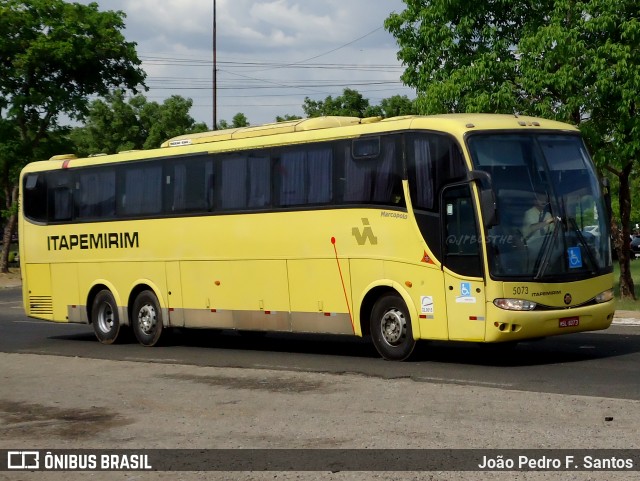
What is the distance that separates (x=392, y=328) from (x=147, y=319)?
20.5 feet

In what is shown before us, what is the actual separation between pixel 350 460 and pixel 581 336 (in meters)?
12.0

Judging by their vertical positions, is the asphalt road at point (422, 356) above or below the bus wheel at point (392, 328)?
below

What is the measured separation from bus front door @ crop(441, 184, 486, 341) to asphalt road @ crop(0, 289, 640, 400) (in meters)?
0.59

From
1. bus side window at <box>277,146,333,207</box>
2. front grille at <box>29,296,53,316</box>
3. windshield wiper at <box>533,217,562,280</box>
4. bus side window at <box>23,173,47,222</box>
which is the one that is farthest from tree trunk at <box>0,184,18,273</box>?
windshield wiper at <box>533,217,562,280</box>

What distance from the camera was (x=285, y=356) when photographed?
19359 millimetres

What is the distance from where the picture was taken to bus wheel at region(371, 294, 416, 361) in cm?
1733

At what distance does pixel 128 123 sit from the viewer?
72.6m

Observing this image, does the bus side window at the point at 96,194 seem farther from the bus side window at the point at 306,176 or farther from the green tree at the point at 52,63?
the green tree at the point at 52,63

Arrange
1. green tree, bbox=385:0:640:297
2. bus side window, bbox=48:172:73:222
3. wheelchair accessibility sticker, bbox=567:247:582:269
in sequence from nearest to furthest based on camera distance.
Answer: wheelchair accessibility sticker, bbox=567:247:582:269, bus side window, bbox=48:172:73:222, green tree, bbox=385:0:640:297

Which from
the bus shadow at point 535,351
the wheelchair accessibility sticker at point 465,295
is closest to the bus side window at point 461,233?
the wheelchair accessibility sticker at point 465,295

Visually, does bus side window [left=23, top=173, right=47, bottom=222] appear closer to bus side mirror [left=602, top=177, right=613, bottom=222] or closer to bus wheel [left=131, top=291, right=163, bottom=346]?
bus wheel [left=131, top=291, right=163, bottom=346]

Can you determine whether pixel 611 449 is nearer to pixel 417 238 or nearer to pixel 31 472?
pixel 31 472

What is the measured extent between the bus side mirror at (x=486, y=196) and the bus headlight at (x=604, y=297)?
6.65ft

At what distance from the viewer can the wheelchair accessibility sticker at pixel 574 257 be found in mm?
16422
